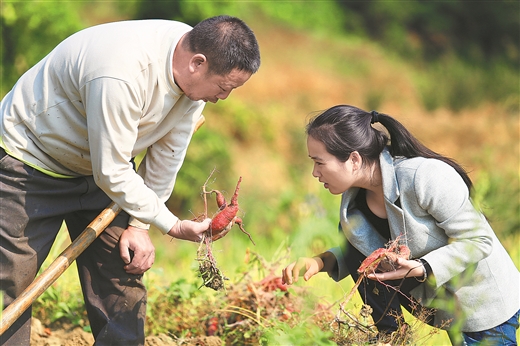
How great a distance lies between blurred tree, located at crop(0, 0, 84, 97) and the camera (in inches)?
240

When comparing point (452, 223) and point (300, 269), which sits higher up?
point (452, 223)

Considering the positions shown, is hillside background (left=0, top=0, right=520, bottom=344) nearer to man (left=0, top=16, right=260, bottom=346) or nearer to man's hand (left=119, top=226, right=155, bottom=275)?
man's hand (left=119, top=226, right=155, bottom=275)

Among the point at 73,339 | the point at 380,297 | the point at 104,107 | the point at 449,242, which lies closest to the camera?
the point at 104,107

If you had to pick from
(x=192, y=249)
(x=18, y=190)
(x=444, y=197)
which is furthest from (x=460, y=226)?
(x=192, y=249)

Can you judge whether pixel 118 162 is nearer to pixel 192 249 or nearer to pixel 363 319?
pixel 363 319

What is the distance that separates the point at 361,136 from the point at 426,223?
0.46 meters

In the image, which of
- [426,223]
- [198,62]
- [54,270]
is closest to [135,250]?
[54,270]

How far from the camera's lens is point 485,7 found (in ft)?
51.5

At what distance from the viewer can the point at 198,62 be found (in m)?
2.54

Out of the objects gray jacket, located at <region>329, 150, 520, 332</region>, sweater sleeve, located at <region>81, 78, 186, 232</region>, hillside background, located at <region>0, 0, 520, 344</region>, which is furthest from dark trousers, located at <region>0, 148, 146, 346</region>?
gray jacket, located at <region>329, 150, 520, 332</region>

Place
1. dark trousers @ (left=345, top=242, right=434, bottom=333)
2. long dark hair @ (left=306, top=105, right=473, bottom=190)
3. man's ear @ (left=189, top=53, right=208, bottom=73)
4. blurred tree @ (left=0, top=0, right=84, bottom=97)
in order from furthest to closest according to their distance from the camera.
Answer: blurred tree @ (left=0, top=0, right=84, bottom=97), dark trousers @ (left=345, top=242, right=434, bottom=333), long dark hair @ (left=306, top=105, right=473, bottom=190), man's ear @ (left=189, top=53, right=208, bottom=73)

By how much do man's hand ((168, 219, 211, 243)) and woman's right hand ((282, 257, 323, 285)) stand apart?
0.41 metres

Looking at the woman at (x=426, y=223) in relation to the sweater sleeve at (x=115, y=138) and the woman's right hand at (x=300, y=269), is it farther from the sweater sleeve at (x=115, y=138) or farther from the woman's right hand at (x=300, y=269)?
the sweater sleeve at (x=115, y=138)

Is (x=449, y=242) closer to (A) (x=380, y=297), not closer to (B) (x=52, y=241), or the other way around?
(A) (x=380, y=297)
